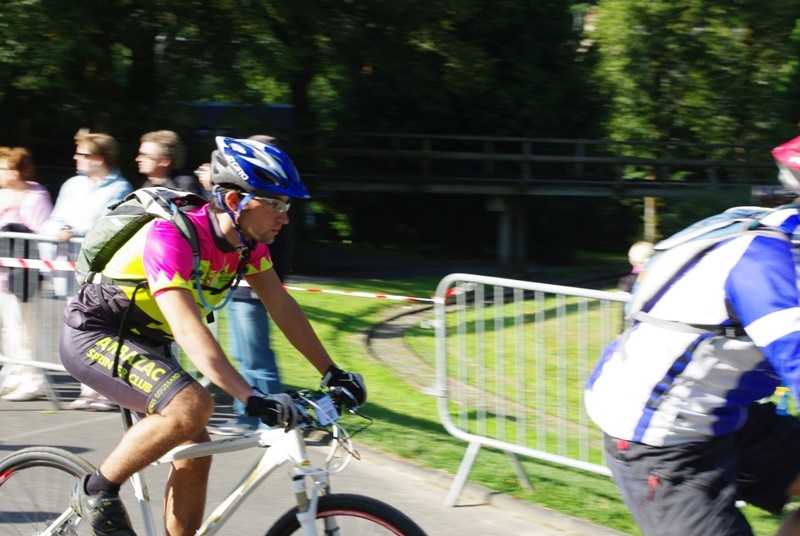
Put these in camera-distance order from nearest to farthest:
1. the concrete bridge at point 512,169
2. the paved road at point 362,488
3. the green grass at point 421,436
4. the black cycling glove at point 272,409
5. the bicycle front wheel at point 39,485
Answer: the black cycling glove at point 272,409
the bicycle front wheel at point 39,485
the paved road at point 362,488
the green grass at point 421,436
the concrete bridge at point 512,169

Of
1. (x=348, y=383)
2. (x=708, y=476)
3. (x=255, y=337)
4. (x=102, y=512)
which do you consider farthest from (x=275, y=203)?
(x=255, y=337)

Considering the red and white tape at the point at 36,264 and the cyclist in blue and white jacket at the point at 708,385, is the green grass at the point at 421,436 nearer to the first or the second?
the red and white tape at the point at 36,264

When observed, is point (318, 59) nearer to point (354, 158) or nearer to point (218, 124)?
point (218, 124)

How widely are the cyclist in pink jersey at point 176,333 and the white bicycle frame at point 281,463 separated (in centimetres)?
10

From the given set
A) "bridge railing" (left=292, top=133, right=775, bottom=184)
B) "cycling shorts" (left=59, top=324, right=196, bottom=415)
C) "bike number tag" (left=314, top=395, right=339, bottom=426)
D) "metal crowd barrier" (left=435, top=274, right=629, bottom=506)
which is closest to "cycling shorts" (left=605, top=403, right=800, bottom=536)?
"bike number tag" (left=314, top=395, right=339, bottom=426)

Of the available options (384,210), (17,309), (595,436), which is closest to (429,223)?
(384,210)

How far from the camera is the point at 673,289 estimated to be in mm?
2771

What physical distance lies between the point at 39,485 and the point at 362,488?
2.26 meters

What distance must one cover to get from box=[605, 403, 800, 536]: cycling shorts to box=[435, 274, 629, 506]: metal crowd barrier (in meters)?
2.16

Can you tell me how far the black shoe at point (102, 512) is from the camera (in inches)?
140

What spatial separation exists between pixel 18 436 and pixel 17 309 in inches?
46.4

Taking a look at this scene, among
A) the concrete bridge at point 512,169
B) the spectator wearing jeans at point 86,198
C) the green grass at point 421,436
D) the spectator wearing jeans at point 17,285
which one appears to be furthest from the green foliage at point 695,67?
the spectator wearing jeans at point 86,198

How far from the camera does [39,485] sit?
4.03 metres

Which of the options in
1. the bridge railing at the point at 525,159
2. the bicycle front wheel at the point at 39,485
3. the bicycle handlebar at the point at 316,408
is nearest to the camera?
the bicycle handlebar at the point at 316,408
